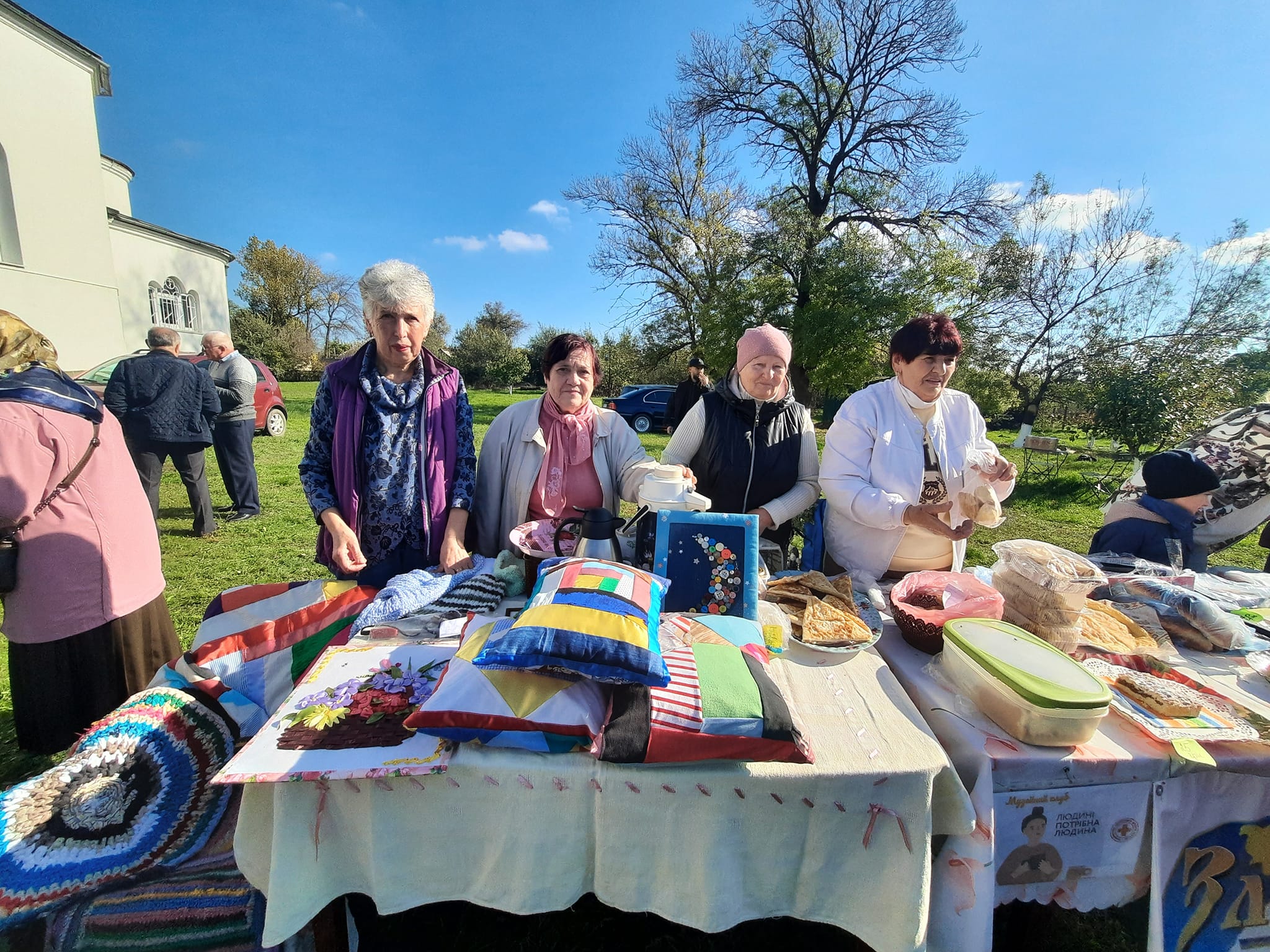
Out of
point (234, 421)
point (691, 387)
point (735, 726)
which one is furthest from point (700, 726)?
point (691, 387)

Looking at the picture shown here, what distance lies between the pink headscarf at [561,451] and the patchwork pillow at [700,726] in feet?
3.62

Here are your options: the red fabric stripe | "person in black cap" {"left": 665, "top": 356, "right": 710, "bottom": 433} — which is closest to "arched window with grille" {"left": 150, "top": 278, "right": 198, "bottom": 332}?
"person in black cap" {"left": 665, "top": 356, "right": 710, "bottom": 433}

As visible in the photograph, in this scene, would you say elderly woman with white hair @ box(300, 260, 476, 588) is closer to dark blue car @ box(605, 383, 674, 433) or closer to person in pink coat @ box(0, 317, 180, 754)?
person in pink coat @ box(0, 317, 180, 754)

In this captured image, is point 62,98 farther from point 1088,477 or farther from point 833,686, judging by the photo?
point 1088,477

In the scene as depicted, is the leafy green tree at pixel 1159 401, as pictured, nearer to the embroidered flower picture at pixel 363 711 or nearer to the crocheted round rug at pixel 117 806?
the embroidered flower picture at pixel 363 711

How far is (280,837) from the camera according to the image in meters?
1.05

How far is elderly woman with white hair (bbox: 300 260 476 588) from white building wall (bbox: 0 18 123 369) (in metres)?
14.5

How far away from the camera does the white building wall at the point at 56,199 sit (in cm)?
1082

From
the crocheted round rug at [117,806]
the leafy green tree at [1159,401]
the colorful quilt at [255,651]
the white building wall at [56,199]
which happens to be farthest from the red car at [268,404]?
the leafy green tree at [1159,401]

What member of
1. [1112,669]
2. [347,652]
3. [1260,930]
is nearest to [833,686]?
[1112,669]

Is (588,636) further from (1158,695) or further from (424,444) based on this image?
(1158,695)

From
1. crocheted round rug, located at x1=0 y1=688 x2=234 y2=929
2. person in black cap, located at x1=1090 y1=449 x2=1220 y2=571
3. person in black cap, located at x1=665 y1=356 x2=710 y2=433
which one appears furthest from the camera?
person in black cap, located at x1=665 y1=356 x2=710 y2=433

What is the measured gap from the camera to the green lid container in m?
1.12

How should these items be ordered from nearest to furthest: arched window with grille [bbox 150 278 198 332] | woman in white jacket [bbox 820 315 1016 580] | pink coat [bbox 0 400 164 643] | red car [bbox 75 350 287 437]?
pink coat [bbox 0 400 164 643] < woman in white jacket [bbox 820 315 1016 580] < red car [bbox 75 350 287 437] < arched window with grille [bbox 150 278 198 332]
